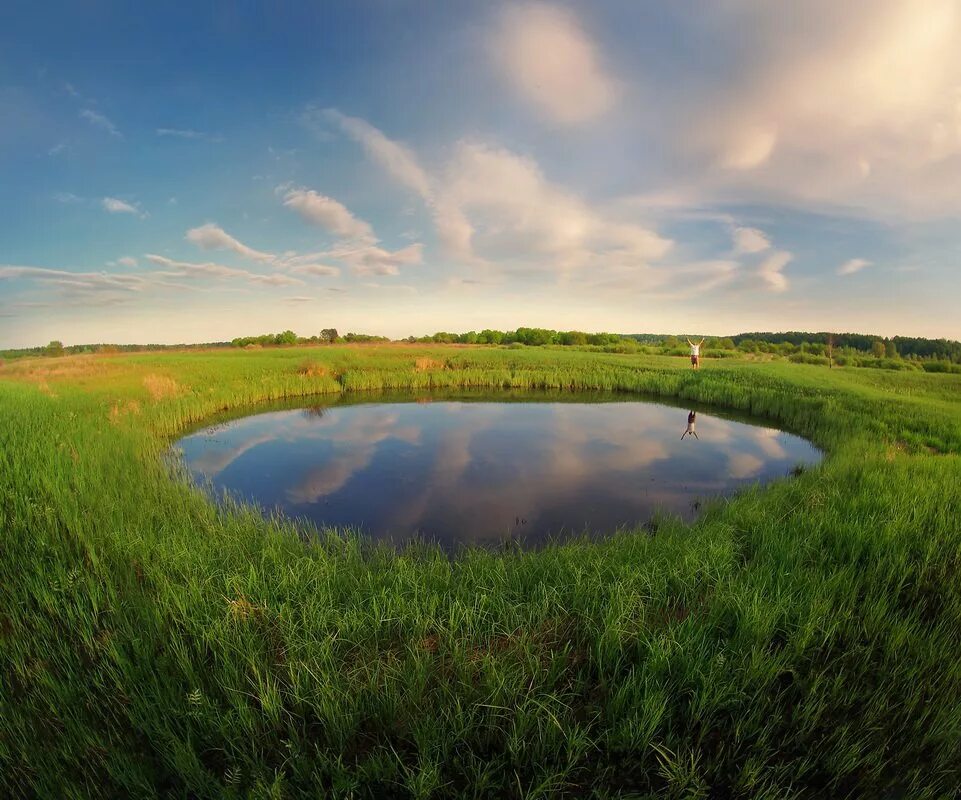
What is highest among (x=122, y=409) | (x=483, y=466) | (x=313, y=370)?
(x=313, y=370)

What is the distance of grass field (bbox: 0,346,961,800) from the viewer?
2.25 metres

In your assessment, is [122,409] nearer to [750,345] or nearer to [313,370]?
[313,370]

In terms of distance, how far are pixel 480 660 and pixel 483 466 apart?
789 centimetres

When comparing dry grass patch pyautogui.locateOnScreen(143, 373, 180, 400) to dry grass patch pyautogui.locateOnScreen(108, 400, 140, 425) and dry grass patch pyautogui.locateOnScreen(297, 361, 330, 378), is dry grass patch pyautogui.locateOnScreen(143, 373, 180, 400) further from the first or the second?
dry grass patch pyautogui.locateOnScreen(297, 361, 330, 378)

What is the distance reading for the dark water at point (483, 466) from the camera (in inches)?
309

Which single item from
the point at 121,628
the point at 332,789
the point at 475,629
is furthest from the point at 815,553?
the point at 121,628

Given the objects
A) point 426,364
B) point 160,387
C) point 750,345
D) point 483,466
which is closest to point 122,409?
point 160,387

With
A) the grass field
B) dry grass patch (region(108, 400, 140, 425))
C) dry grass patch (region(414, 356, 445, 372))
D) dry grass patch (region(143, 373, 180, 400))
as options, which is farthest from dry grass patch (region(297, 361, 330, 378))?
the grass field

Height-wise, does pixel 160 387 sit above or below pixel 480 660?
above

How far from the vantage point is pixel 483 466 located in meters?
10.9

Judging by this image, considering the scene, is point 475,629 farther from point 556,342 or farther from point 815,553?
point 556,342

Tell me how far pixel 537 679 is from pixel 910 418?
14401 millimetres

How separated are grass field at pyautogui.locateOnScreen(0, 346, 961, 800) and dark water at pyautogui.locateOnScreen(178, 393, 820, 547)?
6.81 feet

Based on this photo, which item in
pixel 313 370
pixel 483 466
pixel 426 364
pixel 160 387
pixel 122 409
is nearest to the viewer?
pixel 483 466
